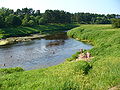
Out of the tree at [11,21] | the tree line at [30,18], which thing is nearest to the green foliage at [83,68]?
the tree line at [30,18]

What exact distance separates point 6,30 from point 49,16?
202 ft

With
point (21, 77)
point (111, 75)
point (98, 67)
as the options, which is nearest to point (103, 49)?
point (98, 67)

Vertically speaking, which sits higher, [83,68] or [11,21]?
[11,21]

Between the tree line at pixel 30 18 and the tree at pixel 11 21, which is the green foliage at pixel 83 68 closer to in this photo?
the tree line at pixel 30 18

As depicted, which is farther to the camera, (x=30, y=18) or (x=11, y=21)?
(x=30, y=18)

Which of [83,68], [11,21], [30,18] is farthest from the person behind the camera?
[30,18]

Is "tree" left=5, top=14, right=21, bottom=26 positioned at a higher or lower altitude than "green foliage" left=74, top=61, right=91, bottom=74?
higher

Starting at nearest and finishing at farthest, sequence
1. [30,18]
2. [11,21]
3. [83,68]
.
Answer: [83,68]
[11,21]
[30,18]

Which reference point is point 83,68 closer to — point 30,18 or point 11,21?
point 11,21

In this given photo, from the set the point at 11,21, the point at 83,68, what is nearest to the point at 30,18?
the point at 11,21

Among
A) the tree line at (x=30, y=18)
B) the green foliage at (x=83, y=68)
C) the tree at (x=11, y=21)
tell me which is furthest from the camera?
the tree line at (x=30, y=18)

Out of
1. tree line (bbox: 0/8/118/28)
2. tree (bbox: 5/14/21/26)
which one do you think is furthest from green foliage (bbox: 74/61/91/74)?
tree (bbox: 5/14/21/26)

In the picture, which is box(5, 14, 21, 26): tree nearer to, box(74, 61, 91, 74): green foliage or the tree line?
the tree line

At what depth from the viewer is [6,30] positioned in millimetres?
104188
